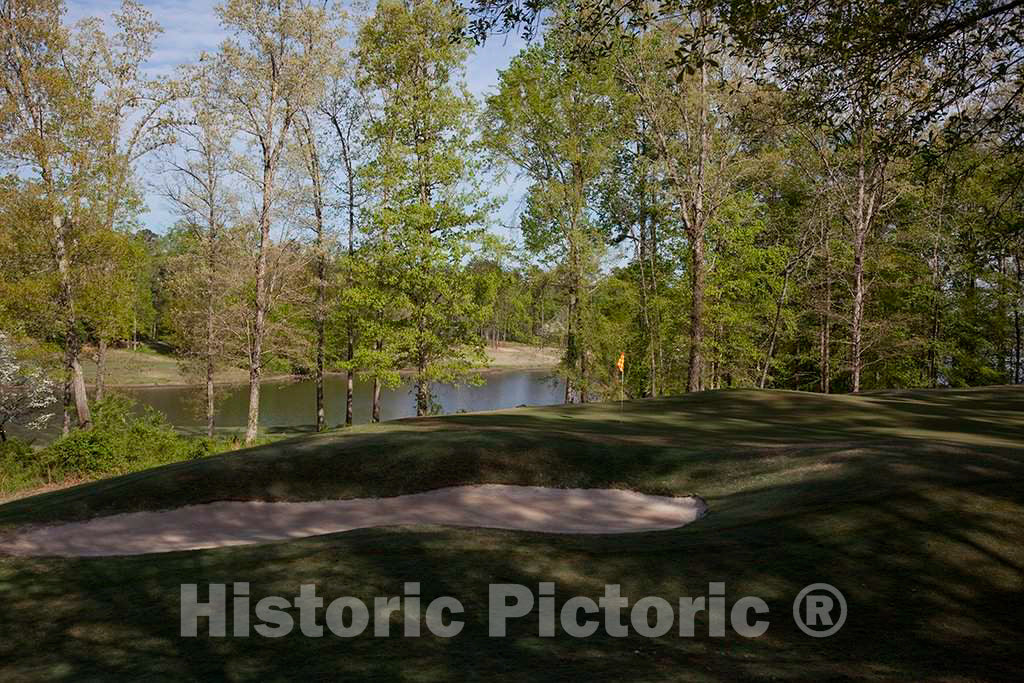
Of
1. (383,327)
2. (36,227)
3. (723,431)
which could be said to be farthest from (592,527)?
(36,227)

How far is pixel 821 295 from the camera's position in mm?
39750

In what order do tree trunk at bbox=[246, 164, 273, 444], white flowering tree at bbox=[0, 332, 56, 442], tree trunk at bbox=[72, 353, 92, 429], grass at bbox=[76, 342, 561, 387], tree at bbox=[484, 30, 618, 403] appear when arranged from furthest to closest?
grass at bbox=[76, 342, 561, 387]
tree at bbox=[484, 30, 618, 403]
tree trunk at bbox=[246, 164, 273, 444]
tree trunk at bbox=[72, 353, 92, 429]
white flowering tree at bbox=[0, 332, 56, 442]

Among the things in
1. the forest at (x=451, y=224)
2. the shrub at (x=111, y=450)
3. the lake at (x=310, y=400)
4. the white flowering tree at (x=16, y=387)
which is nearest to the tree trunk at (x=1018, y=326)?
the forest at (x=451, y=224)

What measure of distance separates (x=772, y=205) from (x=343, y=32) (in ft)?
84.4

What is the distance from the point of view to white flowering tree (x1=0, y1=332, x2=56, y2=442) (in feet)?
87.0

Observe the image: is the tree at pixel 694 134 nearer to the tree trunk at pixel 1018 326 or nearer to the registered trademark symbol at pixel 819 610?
the tree trunk at pixel 1018 326

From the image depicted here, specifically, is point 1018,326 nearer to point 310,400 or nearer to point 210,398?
point 210,398

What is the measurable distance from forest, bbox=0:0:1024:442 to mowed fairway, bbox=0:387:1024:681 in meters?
7.67

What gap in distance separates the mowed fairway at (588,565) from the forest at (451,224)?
767 centimetres

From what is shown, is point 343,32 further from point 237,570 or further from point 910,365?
point 910,365

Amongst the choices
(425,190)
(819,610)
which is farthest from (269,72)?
(819,610)

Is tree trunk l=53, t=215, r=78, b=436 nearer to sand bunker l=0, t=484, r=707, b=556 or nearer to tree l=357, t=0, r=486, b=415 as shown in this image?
tree l=357, t=0, r=486, b=415

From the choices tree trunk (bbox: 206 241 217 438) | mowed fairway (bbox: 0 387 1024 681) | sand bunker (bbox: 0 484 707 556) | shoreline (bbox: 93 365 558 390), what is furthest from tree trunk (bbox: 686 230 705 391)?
tree trunk (bbox: 206 241 217 438)

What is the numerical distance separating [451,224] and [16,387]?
16.5 meters
